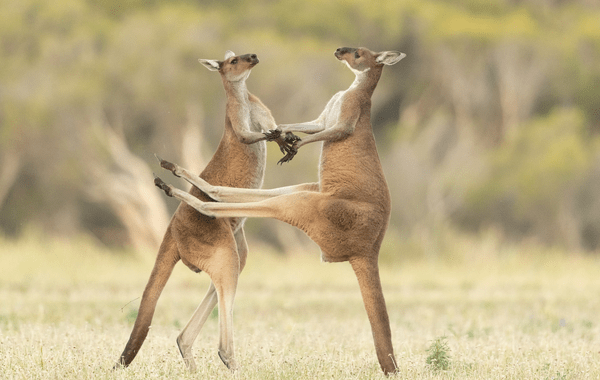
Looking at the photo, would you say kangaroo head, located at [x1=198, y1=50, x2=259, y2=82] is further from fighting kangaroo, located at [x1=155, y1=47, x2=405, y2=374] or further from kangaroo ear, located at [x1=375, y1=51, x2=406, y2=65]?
kangaroo ear, located at [x1=375, y1=51, x2=406, y2=65]

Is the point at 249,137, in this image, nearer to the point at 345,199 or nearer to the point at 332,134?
the point at 332,134

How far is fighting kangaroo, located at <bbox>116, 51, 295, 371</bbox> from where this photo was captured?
18.9ft

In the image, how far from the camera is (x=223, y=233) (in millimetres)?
5863

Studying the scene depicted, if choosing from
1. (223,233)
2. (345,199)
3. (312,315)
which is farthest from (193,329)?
(312,315)

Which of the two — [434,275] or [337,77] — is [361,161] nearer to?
[434,275]

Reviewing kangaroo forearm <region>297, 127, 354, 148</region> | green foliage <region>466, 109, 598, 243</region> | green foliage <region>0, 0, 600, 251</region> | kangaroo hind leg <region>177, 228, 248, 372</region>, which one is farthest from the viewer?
green foliage <region>466, 109, 598, 243</region>

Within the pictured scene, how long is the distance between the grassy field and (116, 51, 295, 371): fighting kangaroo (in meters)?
0.27

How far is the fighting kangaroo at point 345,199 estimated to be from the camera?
5.57 m

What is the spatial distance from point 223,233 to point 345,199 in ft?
3.02

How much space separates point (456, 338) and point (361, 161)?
310 centimetres

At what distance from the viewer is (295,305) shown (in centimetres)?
1143

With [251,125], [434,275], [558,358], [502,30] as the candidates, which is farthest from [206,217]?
[502,30]

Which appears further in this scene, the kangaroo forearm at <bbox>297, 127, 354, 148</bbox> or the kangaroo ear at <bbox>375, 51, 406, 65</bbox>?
the kangaroo ear at <bbox>375, 51, 406, 65</bbox>

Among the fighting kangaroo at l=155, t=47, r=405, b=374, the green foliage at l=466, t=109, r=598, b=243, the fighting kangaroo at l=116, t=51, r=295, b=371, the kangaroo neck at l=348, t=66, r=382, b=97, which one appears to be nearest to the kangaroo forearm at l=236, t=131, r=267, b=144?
the fighting kangaroo at l=116, t=51, r=295, b=371
